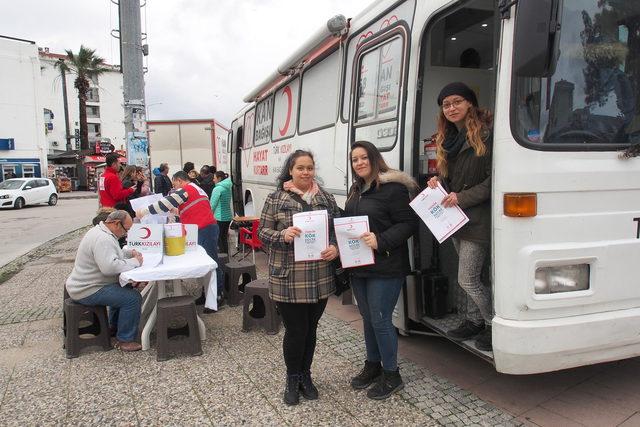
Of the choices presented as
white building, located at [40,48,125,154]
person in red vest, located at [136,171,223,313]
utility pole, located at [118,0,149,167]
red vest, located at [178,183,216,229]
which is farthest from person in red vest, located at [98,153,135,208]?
white building, located at [40,48,125,154]

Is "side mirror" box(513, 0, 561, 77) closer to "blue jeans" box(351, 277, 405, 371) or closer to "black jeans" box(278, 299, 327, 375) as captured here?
"blue jeans" box(351, 277, 405, 371)

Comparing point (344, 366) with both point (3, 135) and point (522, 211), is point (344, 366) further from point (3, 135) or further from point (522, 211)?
point (3, 135)

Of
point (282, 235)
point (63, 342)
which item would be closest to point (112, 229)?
point (63, 342)

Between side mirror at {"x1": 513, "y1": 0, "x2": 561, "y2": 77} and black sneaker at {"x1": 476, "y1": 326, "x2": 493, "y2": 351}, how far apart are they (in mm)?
1705

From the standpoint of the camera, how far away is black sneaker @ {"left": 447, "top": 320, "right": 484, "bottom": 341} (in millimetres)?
3371

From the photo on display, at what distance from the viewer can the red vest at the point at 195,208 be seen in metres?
5.55

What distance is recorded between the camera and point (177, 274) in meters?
4.23

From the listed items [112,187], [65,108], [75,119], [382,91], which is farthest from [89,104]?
[382,91]

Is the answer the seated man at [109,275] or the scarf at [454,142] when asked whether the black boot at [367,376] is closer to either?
the scarf at [454,142]

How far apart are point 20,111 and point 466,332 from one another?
39.9m

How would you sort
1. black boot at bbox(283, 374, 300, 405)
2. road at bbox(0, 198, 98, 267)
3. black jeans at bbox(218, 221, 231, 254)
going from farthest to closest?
road at bbox(0, 198, 98, 267)
black jeans at bbox(218, 221, 231, 254)
black boot at bbox(283, 374, 300, 405)

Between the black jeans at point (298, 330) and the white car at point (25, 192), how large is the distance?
23464mm

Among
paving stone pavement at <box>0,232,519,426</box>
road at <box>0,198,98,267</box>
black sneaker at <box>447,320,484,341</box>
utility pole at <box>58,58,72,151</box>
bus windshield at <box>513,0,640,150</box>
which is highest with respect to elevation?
utility pole at <box>58,58,72,151</box>

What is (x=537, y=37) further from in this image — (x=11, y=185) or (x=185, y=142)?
(x=11, y=185)
